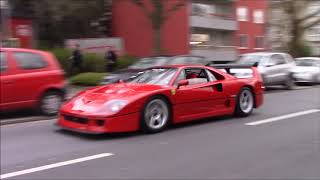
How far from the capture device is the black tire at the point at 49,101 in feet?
38.9

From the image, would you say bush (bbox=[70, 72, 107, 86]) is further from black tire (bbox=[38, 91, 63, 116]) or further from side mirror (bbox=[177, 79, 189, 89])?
side mirror (bbox=[177, 79, 189, 89])

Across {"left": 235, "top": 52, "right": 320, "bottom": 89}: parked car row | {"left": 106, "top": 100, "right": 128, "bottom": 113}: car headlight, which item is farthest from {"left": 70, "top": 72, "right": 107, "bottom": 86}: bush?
{"left": 106, "top": 100, "right": 128, "bottom": 113}: car headlight

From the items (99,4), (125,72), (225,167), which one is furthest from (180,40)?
(225,167)

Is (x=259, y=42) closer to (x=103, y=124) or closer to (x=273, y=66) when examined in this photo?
(x=273, y=66)

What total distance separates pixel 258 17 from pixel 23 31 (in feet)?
92.0

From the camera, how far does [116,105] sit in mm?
8969

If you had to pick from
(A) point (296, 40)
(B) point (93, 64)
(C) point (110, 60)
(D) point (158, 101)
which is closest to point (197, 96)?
(D) point (158, 101)

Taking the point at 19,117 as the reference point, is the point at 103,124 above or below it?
above

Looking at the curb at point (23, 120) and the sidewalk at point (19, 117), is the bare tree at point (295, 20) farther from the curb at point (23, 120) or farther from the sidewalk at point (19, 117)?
the curb at point (23, 120)

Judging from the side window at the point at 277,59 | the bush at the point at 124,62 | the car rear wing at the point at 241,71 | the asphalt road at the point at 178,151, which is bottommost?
the asphalt road at the point at 178,151

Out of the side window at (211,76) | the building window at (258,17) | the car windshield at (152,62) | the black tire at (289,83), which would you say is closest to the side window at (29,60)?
the side window at (211,76)

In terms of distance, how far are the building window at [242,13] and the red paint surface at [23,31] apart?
23791 mm

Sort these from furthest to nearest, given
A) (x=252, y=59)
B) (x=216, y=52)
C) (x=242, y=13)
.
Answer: (x=242, y=13)
(x=216, y=52)
(x=252, y=59)

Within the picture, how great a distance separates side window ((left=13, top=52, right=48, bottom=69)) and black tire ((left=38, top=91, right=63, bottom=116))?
629mm
